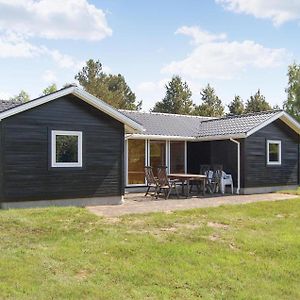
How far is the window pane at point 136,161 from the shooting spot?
17.8m

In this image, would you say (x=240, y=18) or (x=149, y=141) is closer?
(x=240, y=18)

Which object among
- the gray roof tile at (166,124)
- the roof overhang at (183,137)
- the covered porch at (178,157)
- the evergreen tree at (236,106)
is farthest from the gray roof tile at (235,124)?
the evergreen tree at (236,106)

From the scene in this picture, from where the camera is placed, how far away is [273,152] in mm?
18391

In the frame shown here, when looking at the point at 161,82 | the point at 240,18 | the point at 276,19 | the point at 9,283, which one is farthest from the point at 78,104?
the point at 161,82

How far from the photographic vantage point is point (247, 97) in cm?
5066

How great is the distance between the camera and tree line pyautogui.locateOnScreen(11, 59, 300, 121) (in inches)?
1663

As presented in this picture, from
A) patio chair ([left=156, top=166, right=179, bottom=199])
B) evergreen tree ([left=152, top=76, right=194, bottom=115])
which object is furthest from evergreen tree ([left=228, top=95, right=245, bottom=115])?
patio chair ([left=156, top=166, right=179, bottom=199])

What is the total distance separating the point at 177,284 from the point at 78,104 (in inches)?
315

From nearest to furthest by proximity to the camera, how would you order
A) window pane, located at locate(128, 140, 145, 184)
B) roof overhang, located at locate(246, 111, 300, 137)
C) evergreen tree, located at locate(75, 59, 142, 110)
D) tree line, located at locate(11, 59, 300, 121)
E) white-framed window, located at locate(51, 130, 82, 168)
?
white-framed window, located at locate(51, 130, 82, 168)
roof overhang, located at locate(246, 111, 300, 137)
window pane, located at locate(128, 140, 145, 184)
tree line, located at locate(11, 59, 300, 121)
evergreen tree, located at locate(75, 59, 142, 110)

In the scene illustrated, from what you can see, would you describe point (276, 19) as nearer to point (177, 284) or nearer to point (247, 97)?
point (177, 284)

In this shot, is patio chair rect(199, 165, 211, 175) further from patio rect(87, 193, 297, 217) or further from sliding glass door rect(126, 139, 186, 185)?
patio rect(87, 193, 297, 217)

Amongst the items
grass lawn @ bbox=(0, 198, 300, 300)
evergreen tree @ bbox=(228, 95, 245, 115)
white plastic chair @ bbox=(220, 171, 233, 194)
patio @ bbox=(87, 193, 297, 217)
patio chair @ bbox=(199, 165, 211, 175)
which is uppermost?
evergreen tree @ bbox=(228, 95, 245, 115)

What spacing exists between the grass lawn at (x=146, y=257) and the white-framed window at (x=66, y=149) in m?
2.16

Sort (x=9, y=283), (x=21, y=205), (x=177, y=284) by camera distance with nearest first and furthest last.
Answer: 1. (x=9, y=283)
2. (x=177, y=284)
3. (x=21, y=205)
